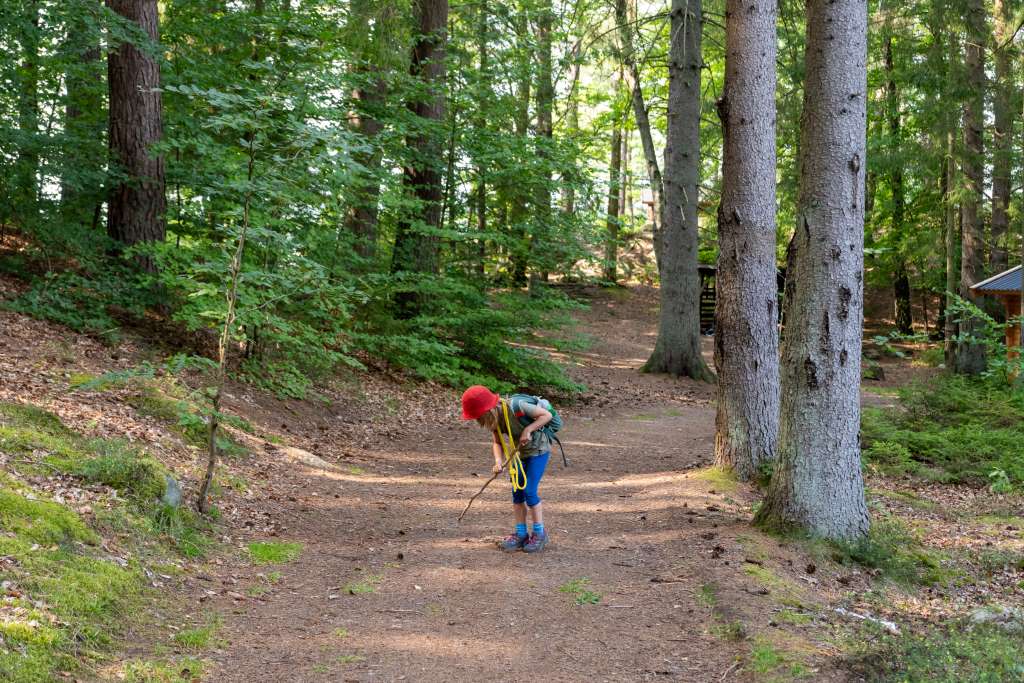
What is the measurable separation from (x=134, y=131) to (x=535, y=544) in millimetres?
8267

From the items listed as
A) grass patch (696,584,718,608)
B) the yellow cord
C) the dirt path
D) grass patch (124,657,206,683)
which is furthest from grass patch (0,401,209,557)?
grass patch (696,584,718,608)

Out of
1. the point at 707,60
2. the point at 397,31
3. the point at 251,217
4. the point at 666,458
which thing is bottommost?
the point at 666,458

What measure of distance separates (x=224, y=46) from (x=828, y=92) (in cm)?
1061

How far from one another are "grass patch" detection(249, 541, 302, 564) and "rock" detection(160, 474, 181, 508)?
2.19ft

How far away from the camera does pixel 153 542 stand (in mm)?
5973

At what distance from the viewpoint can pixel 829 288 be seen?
21.2ft

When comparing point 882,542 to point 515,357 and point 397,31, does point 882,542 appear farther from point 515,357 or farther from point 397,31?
point 397,31

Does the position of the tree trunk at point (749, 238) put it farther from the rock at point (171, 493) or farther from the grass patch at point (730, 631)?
the rock at point (171, 493)

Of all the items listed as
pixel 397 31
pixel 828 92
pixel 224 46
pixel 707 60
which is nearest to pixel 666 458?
pixel 828 92

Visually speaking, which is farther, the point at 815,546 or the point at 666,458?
the point at 666,458

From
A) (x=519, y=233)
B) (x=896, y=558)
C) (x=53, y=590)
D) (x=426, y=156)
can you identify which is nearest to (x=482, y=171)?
(x=426, y=156)

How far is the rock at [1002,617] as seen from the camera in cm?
520

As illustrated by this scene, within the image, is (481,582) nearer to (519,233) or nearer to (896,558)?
(896,558)

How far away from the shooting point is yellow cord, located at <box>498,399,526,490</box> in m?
6.38
